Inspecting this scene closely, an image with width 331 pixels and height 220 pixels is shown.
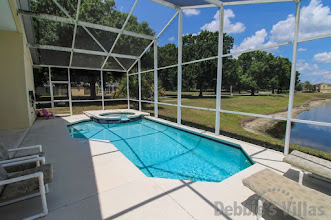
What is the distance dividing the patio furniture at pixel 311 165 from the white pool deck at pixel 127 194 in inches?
12.4

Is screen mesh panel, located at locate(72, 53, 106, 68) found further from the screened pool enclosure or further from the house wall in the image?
the house wall

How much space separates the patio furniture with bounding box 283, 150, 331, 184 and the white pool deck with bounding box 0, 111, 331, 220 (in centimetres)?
32

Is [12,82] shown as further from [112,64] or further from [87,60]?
[112,64]

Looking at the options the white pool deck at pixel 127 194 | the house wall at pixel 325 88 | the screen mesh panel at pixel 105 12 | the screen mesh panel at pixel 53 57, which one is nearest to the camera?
the white pool deck at pixel 127 194

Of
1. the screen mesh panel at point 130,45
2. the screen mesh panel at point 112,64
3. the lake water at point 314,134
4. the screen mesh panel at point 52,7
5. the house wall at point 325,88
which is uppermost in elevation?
the screen mesh panel at point 52,7

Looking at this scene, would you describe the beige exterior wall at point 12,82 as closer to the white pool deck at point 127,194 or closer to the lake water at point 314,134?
the white pool deck at point 127,194

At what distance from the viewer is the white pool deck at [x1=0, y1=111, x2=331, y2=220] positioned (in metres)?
1.89

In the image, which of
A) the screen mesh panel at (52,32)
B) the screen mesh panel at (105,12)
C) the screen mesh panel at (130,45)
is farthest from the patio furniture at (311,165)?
the screen mesh panel at (52,32)

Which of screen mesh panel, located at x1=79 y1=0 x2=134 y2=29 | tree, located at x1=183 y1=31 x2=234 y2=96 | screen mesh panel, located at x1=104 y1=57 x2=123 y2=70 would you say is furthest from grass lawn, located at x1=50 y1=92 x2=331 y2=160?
screen mesh panel, located at x1=79 y1=0 x2=134 y2=29

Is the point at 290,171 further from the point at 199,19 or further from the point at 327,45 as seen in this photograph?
the point at 199,19

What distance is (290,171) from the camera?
2.84 meters

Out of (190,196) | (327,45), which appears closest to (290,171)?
(190,196)

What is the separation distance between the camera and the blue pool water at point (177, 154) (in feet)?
11.6

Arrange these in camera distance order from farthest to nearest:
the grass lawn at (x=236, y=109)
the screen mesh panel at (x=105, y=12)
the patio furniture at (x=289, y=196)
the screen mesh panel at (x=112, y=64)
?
the screen mesh panel at (x=112, y=64) < the screen mesh panel at (x=105, y=12) < the grass lawn at (x=236, y=109) < the patio furniture at (x=289, y=196)
